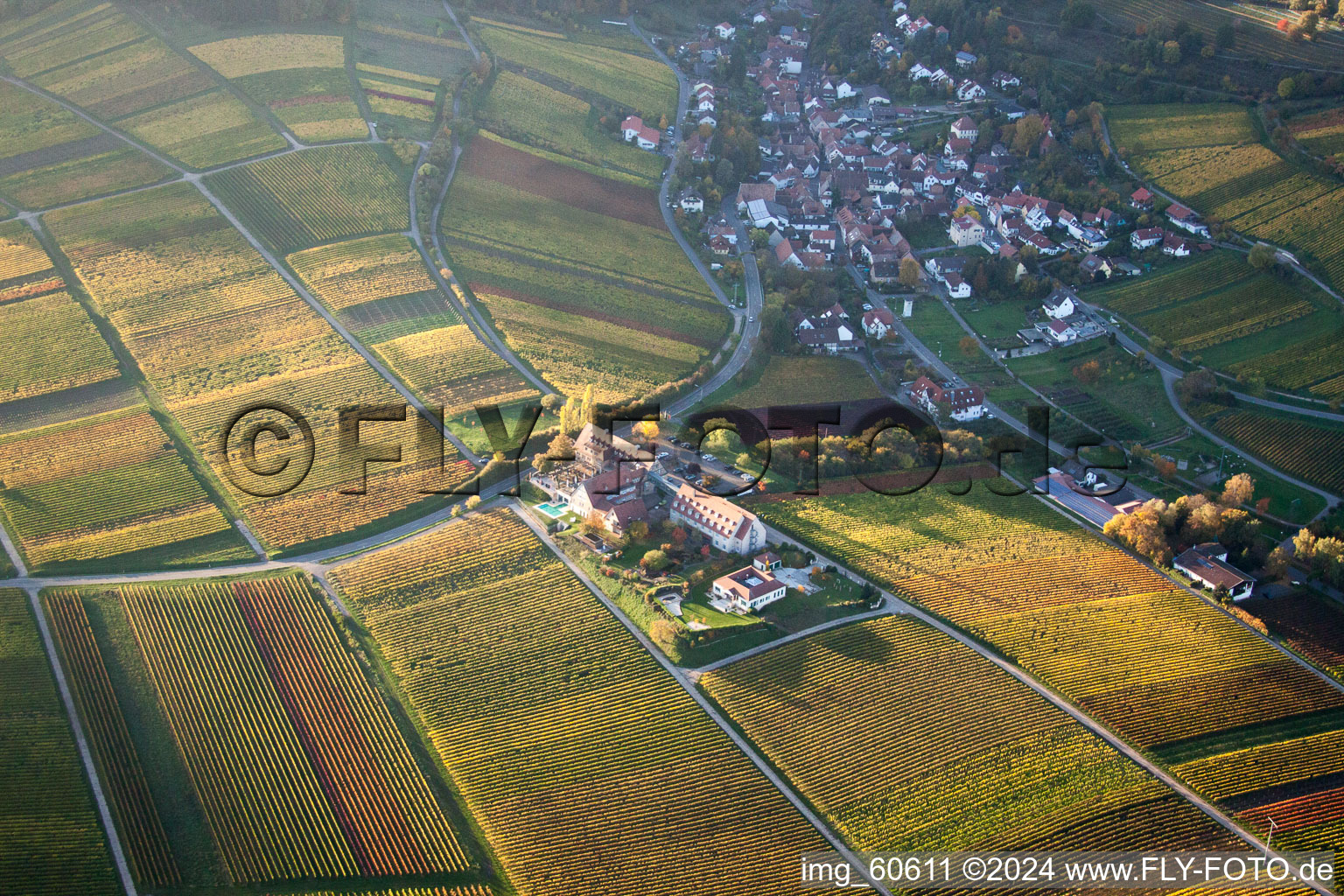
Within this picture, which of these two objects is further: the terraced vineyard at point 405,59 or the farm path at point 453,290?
the terraced vineyard at point 405,59

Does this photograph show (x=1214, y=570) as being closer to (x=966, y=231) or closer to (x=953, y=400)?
(x=953, y=400)

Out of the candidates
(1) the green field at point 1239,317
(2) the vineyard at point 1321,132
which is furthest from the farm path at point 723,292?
(2) the vineyard at point 1321,132

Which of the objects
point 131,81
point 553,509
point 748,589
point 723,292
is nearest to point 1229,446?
point 723,292

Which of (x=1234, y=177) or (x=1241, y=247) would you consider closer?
(x=1241, y=247)

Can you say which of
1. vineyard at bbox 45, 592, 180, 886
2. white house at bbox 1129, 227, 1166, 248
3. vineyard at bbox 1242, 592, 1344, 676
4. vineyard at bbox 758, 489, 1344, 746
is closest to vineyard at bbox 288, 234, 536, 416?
vineyard at bbox 758, 489, 1344, 746

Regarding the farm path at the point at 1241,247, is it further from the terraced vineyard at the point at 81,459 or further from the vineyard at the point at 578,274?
the terraced vineyard at the point at 81,459
